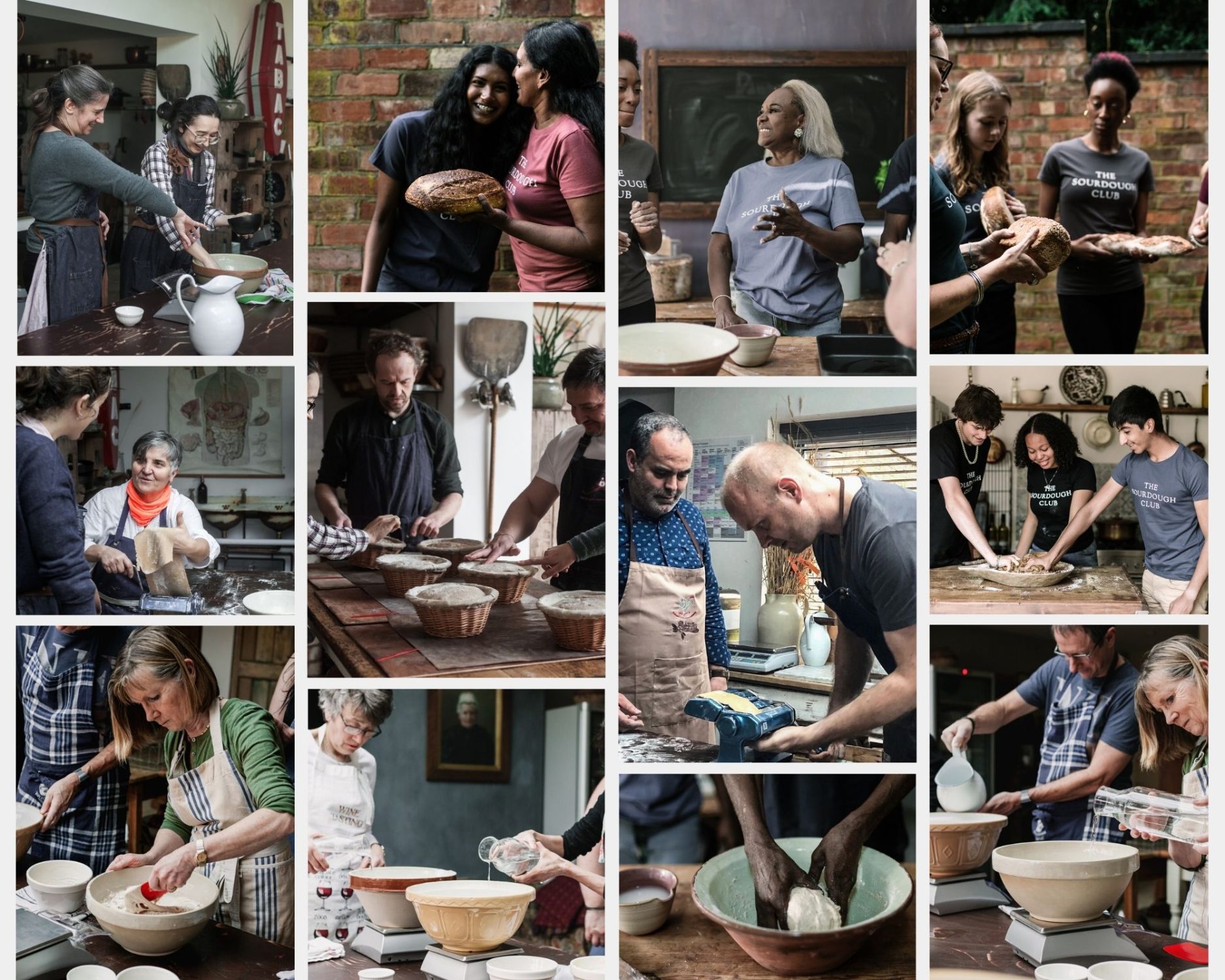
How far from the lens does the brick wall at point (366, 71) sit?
3201 mm

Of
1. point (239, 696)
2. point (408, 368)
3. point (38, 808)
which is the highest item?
point (408, 368)

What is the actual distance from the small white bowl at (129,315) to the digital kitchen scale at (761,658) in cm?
170

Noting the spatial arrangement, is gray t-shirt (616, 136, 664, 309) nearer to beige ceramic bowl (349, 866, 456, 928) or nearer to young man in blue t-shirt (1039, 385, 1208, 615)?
young man in blue t-shirt (1039, 385, 1208, 615)

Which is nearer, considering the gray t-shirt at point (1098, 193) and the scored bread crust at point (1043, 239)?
the scored bread crust at point (1043, 239)

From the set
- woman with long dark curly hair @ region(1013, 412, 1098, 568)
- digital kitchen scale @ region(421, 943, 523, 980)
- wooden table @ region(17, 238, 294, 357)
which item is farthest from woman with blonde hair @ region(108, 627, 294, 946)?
woman with long dark curly hair @ region(1013, 412, 1098, 568)

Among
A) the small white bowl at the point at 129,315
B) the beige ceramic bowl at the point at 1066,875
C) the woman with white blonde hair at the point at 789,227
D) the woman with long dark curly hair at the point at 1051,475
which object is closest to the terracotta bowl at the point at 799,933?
the beige ceramic bowl at the point at 1066,875

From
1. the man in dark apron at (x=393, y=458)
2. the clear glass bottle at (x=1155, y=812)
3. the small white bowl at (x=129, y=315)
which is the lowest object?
the clear glass bottle at (x=1155, y=812)

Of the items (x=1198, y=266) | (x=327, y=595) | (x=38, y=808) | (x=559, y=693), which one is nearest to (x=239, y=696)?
(x=327, y=595)

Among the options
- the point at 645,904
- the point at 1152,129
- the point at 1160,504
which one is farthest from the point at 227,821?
the point at 1152,129

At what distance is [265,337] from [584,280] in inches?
32.1

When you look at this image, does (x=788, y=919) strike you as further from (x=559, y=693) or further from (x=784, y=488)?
(x=784, y=488)

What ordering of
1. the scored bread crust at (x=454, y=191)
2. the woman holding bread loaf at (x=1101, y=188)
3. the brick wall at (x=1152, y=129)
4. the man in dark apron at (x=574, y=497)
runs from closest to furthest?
the scored bread crust at (x=454, y=191) < the man in dark apron at (x=574, y=497) < the woman holding bread loaf at (x=1101, y=188) < the brick wall at (x=1152, y=129)

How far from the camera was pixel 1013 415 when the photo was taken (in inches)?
127

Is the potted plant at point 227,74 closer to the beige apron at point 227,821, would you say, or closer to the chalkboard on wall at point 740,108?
the chalkboard on wall at point 740,108
